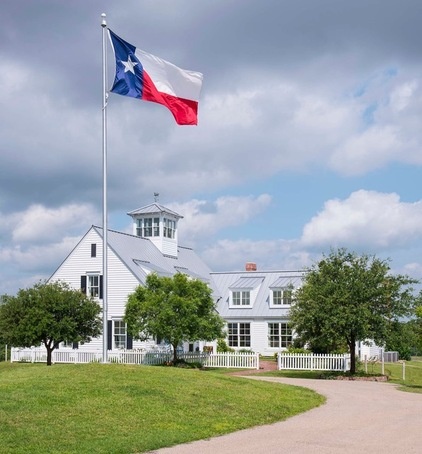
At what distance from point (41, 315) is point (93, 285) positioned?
1030 centimetres

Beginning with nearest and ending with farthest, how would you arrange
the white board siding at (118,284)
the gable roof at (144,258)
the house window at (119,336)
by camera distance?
the house window at (119,336)
the white board siding at (118,284)
the gable roof at (144,258)

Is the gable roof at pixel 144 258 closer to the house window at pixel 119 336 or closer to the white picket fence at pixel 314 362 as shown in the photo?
the house window at pixel 119 336

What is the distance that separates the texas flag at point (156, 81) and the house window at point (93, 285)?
975 inches

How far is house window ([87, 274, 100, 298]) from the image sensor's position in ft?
146

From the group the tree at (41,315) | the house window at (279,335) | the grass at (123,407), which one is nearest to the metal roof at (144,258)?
the house window at (279,335)

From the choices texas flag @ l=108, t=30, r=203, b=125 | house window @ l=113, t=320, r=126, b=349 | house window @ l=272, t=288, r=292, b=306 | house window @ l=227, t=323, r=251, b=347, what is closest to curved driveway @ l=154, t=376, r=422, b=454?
texas flag @ l=108, t=30, r=203, b=125

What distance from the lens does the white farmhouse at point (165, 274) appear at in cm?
4394

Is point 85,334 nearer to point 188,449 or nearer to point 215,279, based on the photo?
point 215,279

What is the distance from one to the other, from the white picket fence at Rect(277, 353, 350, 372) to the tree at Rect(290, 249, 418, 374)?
341 cm

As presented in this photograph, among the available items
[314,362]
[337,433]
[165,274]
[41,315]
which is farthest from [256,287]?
[337,433]

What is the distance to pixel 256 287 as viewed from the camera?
5122 centimetres

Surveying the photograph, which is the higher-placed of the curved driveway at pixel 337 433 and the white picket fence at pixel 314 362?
the curved driveway at pixel 337 433

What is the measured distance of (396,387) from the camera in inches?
1019

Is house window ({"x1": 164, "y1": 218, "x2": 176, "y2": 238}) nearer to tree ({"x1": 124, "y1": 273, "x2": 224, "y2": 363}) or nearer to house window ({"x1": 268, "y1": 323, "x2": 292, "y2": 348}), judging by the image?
house window ({"x1": 268, "y1": 323, "x2": 292, "y2": 348})
